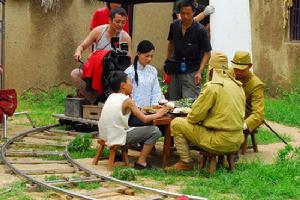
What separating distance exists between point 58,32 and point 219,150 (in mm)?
8941

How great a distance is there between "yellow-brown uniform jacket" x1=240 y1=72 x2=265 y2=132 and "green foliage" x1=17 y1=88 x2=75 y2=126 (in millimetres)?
5150

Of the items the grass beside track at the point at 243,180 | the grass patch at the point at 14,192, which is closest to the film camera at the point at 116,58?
the grass beside track at the point at 243,180

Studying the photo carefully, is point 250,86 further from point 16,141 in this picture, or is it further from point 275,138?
point 16,141

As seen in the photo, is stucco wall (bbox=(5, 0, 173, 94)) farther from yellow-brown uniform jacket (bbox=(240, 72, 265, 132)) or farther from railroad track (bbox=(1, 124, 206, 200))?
yellow-brown uniform jacket (bbox=(240, 72, 265, 132))

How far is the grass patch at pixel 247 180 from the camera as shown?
8211 mm

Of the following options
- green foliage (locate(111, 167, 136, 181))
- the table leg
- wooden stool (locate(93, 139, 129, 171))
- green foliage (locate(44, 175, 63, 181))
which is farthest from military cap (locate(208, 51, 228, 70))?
green foliage (locate(44, 175, 63, 181))

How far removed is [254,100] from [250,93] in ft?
0.38

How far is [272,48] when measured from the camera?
17531mm

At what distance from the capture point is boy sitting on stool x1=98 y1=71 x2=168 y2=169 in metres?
9.58

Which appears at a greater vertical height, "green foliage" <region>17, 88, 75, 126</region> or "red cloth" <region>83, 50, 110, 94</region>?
"red cloth" <region>83, 50, 110, 94</region>

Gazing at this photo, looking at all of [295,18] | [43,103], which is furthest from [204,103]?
[295,18]

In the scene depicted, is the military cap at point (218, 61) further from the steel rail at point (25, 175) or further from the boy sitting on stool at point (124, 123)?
the steel rail at point (25, 175)

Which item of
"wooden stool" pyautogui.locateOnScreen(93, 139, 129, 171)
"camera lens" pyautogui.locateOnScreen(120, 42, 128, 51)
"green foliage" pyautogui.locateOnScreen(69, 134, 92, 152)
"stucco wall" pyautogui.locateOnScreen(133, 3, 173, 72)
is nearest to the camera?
"wooden stool" pyautogui.locateOnScreen(93, 139, 129, 171)

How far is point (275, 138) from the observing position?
1241 centimetres
